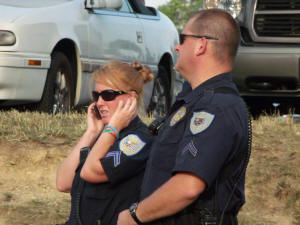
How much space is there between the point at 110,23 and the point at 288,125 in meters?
2.32

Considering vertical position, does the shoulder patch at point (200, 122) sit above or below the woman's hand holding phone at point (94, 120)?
above

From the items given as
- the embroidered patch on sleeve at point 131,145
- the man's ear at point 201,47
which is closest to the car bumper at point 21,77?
the embroidered patch on sleeve at point 131,145

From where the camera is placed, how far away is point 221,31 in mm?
2658

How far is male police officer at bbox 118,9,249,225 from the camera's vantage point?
2430mm

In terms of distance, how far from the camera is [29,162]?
236 inches

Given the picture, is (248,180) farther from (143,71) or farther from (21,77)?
(143,71)

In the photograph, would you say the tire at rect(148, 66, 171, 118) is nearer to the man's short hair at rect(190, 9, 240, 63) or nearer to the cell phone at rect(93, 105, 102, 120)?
the cell phone at rect(93, 105, 102, 120)

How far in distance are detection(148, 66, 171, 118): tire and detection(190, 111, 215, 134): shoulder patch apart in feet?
18.6

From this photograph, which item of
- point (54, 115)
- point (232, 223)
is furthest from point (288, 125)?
point (232, 223)

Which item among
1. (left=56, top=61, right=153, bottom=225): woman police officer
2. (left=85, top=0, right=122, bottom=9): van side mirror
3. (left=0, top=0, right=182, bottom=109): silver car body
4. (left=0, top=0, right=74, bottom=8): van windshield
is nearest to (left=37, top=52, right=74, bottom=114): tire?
(left=0, top=0, right=182, bottom=109): silver car body

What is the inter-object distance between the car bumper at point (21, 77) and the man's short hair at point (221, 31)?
3852 mm

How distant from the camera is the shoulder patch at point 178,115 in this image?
2.60 meters

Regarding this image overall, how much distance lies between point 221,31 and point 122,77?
0.77 m

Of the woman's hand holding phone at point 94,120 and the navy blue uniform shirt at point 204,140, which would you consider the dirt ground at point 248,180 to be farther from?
the navy blue uniform shirt at point 204,140
